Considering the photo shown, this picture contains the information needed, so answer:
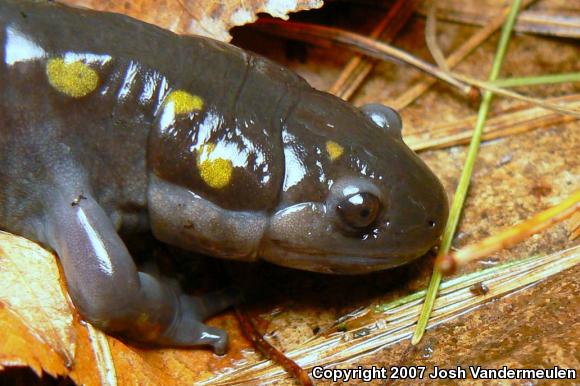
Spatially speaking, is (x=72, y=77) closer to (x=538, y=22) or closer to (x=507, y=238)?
(x=507, y=238)

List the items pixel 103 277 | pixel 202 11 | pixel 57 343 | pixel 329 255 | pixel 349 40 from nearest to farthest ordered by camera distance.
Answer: pixel 57 343
pixel 103 277
pixel 329 255
pixel 202 11
pixel 349 40

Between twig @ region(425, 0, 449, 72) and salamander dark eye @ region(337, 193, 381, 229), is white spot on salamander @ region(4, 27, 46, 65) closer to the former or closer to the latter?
salamander dark eye @ region(337, 193, 381, 229)

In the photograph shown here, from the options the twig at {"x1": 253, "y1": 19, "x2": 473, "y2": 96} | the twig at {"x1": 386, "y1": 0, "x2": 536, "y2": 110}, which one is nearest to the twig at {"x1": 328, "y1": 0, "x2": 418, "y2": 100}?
the twig at {"x1": 253, "y1": 19, "x2": 473, "y2": 96}

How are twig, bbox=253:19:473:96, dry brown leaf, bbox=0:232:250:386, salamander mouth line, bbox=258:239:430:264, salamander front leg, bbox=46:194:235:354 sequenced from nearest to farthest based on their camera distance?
dry brown leaf, bbox=0:232:250:386, salamander front leg, bbox=46:194:235:354, salamander mouth line, bbox=258:239:430:264, twig, bbox=253:19:473:96

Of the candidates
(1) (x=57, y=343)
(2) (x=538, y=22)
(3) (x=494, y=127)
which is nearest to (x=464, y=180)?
(3) (x=494, y=127)

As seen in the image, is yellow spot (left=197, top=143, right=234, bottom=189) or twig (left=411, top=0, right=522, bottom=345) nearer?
yellow spot (left=197, top=143, right=234, bottom=189)

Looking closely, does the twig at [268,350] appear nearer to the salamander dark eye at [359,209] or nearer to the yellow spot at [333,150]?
the salamander dark eye at [359,209]

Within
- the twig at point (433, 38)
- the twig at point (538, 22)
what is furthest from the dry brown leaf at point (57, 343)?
the twig at point (538, 22)
